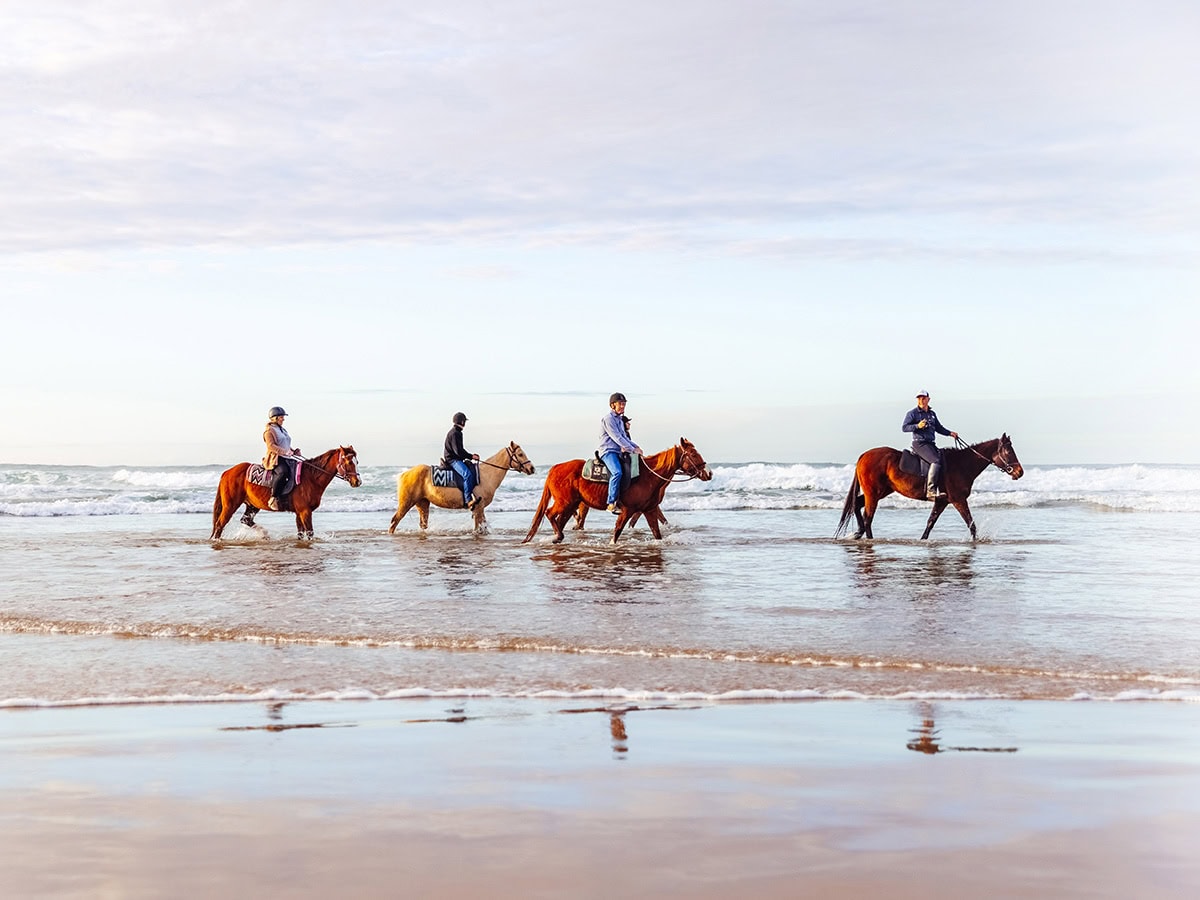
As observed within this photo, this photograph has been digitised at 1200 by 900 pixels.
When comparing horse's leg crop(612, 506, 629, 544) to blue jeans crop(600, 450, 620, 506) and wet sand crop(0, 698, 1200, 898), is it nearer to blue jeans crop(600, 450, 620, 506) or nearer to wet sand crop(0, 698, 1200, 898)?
blue jeans crop(600, 450, 620, 506)

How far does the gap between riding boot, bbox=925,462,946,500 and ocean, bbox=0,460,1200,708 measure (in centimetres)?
103

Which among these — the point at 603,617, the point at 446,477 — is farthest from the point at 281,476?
the point at 603,617

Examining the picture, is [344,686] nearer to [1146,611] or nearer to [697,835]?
[697,835]

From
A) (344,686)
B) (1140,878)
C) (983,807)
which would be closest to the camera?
(1140,878)

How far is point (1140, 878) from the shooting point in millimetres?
3746

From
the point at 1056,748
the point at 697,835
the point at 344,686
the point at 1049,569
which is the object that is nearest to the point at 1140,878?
the point at 697,835

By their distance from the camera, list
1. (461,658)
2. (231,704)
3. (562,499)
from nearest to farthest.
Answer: (231,704) → (461,658) → (562,499)

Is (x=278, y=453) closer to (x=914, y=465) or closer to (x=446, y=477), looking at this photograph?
(x=446, y=477)

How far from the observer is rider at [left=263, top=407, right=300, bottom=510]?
757 inches

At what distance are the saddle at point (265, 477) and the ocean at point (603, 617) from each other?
1039 millimetres

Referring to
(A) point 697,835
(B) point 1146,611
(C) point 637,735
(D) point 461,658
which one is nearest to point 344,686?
(D) point 461,658

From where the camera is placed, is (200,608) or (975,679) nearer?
(975,679)

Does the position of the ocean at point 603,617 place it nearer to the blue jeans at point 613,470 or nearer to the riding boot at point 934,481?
the blue jeans at point 613,470

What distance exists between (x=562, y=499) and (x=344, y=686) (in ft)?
35.6
